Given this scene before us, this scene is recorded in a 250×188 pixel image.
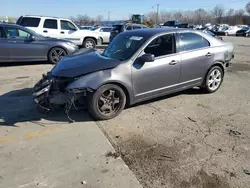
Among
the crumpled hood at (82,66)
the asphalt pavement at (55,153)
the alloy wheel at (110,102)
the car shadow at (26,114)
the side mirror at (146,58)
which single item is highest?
the side mirror at (146,58)

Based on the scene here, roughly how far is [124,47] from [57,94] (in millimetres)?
1750

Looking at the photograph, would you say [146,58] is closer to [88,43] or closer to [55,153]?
[55,153]

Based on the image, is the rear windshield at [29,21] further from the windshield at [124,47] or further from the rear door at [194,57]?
the rear door at [194,57]

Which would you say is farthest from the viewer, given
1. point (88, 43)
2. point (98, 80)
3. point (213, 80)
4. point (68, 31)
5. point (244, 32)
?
point (244, 32)

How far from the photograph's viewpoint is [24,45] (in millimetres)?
8953

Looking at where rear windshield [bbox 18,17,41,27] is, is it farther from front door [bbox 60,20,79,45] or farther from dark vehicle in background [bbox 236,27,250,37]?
dark vehicle in background [bbox 236,27,250,37]

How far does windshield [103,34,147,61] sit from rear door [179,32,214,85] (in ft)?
3.45

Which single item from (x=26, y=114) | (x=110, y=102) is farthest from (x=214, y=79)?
(x=26, y=114)

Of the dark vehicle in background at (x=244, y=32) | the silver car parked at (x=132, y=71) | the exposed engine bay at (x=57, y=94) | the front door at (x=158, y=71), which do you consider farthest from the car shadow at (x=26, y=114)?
the dark vehicle in background at (x=244, y=32)

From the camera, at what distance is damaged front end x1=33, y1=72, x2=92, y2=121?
13.0ft

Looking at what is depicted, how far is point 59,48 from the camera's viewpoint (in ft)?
31.2

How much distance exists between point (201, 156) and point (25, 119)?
10.4 feet

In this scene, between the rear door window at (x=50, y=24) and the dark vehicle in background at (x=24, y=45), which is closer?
the dark vehicle in background at (x=24, y=45)

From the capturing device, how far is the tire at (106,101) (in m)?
4.01
